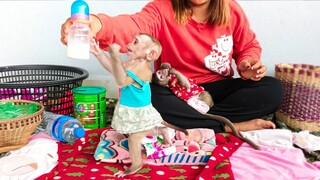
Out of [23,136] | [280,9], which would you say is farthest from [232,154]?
[280,9]

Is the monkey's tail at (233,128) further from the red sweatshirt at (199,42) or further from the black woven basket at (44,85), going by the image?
the black woven basket at (44,85)

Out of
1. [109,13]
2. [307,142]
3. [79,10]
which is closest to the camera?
[79,10]

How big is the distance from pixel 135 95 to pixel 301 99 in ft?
2.46

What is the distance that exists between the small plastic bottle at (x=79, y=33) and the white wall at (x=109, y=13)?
0.91 m

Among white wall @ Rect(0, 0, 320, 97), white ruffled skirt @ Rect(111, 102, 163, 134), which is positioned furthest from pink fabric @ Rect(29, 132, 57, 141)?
white wall @ Rect(0, 0, 320, 97)

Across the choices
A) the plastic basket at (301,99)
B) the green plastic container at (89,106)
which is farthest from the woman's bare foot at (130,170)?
the plastic basket at (301,99)

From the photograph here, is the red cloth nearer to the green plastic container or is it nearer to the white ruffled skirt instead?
the white ruffled skirt

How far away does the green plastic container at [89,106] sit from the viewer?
1.37 m

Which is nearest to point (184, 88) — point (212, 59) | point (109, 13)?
point (212, 59)

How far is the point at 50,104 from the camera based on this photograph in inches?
55.6

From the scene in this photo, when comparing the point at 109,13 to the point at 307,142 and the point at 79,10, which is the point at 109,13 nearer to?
the point at 79,10

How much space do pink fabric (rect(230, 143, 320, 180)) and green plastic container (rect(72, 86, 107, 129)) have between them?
0.55m

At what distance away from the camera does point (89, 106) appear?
54.3 inches

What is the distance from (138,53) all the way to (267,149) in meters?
0.50
